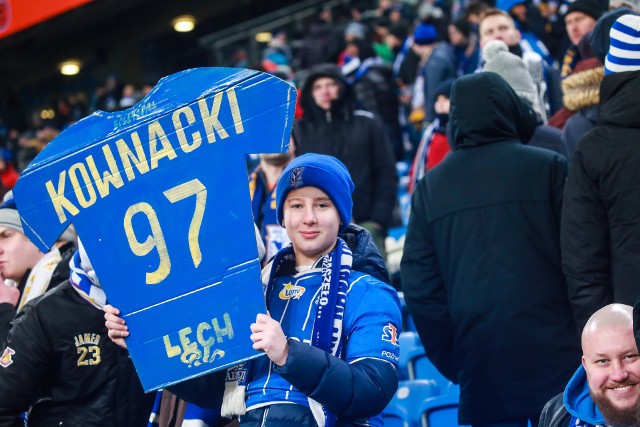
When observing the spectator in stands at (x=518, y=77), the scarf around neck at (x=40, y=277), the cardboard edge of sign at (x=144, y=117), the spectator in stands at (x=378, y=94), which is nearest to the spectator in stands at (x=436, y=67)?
the spectator in stands at (x=378, y=94)

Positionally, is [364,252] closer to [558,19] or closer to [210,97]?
[210,97]

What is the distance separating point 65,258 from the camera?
5023mm

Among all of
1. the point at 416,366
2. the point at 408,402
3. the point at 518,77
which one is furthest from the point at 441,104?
the point at 408,402

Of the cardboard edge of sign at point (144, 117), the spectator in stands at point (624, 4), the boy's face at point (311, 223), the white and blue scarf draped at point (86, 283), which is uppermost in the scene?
the cardboard edge of sign at point (144, 117)

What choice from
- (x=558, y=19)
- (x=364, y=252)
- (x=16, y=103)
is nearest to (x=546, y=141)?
(x=364, y=252)

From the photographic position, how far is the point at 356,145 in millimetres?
7520

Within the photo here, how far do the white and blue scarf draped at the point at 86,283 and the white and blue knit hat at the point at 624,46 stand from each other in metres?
2.18

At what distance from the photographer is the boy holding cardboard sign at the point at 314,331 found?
343cm

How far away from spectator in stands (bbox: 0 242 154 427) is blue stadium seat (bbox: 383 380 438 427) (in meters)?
1.29

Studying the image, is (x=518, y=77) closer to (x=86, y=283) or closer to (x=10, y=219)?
(x=86, y=283)

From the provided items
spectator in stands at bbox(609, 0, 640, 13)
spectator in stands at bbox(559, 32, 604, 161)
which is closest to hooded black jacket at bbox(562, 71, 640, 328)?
spectator in stands at bbox(559, 32, 604, 161)

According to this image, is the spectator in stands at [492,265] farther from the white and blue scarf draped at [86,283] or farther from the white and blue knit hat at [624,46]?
the white and blue scarf draped at [86,283]

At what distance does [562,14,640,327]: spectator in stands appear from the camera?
13.5 ft

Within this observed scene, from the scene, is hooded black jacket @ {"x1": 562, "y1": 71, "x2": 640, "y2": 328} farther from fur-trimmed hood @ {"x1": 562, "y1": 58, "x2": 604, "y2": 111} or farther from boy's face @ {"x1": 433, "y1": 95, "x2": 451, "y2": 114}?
boy's face @ {"x1": 433, "y1": 95, "x2": 451, "y2": 114}
